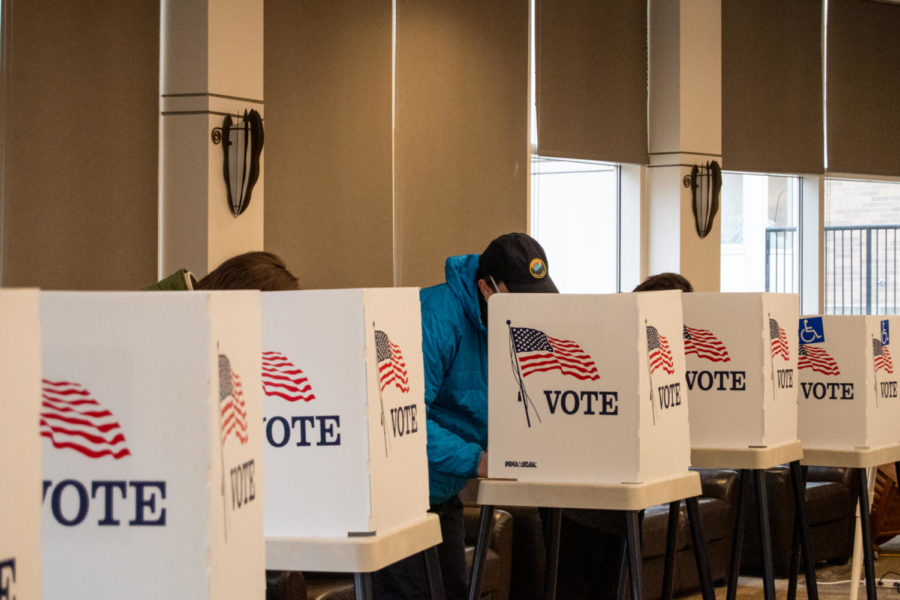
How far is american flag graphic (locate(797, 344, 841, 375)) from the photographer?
3.32 m

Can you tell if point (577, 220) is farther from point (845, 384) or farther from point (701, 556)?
point (701, 556)

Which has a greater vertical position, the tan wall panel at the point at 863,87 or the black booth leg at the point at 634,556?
the tan wall panel at the point at 863,87

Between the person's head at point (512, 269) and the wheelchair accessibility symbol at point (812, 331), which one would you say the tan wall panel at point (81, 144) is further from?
the wheelchair accessibility symbol at point (812, 331)

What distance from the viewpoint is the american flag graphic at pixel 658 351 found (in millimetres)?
2287

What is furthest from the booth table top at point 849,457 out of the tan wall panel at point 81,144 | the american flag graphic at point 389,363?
the tan wall panel at point 81,144

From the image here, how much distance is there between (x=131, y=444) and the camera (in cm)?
119

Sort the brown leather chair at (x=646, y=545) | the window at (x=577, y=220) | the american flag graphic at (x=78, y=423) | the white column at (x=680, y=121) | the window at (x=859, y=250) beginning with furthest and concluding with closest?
the window at (x=859, y=250)
the white column at (x=680, y=121)
the window at (x=577, y=220)
the brown leather chair at (x=646, y=545)
the american flag graphic at (x=78, y=423)

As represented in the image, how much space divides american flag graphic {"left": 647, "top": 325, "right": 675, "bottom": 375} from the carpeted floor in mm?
2409

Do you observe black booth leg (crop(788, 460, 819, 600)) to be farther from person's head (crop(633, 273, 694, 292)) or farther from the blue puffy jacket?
the blue puffy jacket

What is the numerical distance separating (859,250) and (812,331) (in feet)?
14.9

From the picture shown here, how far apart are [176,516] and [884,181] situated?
7.28 m

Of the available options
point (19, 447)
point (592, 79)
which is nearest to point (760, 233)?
point (592, 79)

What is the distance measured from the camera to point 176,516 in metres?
1.19

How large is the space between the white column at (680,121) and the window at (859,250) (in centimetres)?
147
